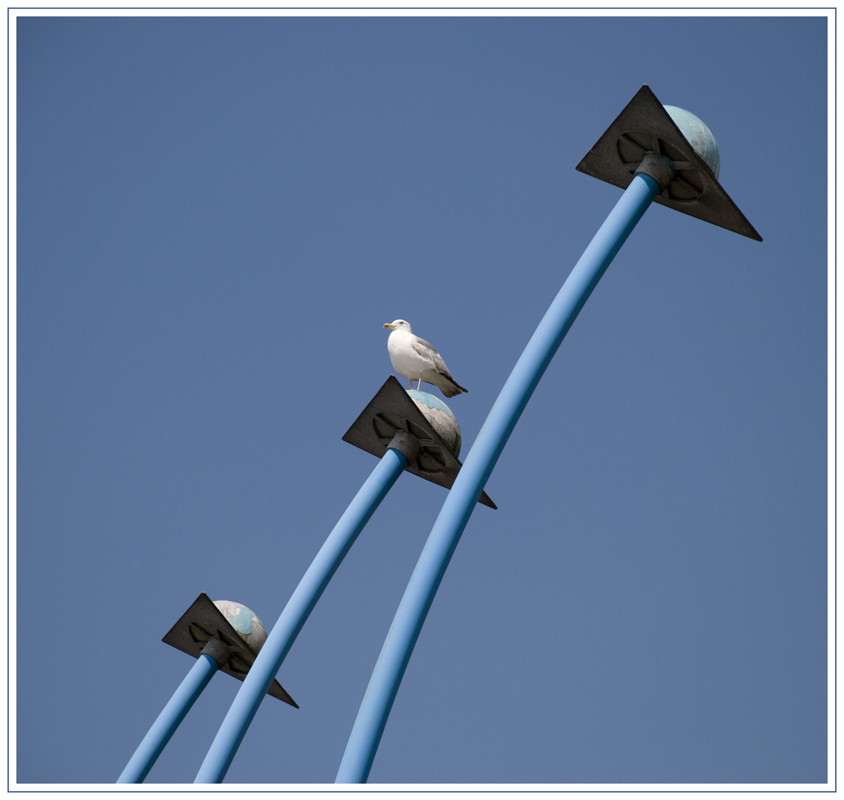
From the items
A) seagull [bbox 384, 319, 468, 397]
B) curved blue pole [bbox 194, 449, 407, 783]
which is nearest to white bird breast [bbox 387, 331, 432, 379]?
seagull [bbox 384, 319, 468, 397]

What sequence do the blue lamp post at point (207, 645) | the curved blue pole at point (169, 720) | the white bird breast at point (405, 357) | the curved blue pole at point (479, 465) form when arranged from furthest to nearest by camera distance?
the blue lamp post at point (207, 645), the curved blue pole at point (169, 720), the white bird breast at point (405, 357), the curved blue pole at point (479, 465)

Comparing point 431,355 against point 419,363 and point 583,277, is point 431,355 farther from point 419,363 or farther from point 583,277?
point 583,277

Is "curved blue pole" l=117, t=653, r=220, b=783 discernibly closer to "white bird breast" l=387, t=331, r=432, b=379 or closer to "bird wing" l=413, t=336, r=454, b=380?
"white bird breast" l=387, t=331, r=432, b=379

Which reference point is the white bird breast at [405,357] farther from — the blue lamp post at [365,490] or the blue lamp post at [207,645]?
the blue lamp post at [207,645]

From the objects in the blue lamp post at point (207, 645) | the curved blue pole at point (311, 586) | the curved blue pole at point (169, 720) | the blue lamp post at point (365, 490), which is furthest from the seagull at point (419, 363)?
the curved blue pole at point (169, 720)

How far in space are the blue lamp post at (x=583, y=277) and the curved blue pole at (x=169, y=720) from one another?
16.9 ft

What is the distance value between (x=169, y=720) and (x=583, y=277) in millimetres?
7347

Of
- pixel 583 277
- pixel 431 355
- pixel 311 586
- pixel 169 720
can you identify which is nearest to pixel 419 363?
pixel 431 355

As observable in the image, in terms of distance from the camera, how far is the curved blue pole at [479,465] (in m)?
7.60

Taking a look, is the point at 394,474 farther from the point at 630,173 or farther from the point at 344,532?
the point at 630,173

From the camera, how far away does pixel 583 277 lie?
27.6ft

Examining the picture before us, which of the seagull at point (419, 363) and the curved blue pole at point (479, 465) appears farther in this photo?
the seagull at point (419, 363)
